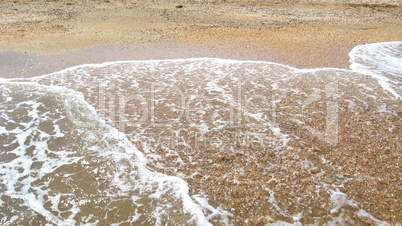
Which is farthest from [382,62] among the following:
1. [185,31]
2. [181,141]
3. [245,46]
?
[181,141]

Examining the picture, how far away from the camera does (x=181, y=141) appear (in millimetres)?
Result: 4164

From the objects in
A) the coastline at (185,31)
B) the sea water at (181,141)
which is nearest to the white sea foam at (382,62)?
the sea water at (181,141)

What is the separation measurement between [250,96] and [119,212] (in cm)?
356

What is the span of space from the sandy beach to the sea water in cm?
4

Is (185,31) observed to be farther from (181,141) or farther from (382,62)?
(181,141)

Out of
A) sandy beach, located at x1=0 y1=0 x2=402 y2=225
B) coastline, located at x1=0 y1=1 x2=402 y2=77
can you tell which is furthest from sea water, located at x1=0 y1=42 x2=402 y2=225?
coastline, located at x1=0 y1=1 x2=402 y2=77

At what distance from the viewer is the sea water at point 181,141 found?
299 centimetres

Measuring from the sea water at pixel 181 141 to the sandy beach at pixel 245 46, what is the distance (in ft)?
0.14

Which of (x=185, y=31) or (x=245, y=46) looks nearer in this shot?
(x=245, y=46)

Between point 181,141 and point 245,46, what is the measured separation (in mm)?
5253

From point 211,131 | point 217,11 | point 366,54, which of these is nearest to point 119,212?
point 211,131

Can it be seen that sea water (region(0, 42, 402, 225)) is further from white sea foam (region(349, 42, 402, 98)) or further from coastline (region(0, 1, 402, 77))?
coastline (region(0, 1, 402, 77))

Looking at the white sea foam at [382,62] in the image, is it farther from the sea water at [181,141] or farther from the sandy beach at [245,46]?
the sandy beach at [245,46]

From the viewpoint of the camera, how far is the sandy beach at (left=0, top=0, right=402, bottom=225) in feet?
10.6
